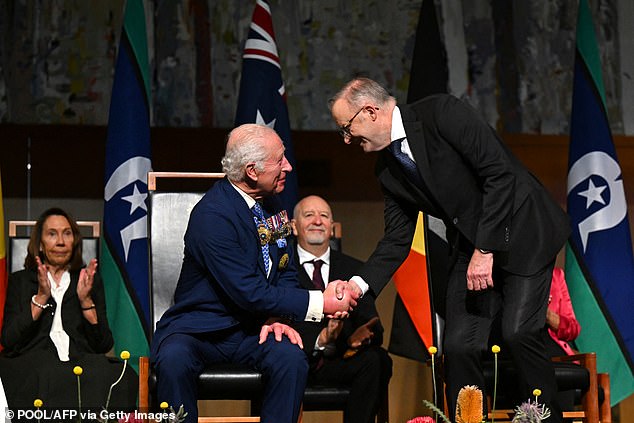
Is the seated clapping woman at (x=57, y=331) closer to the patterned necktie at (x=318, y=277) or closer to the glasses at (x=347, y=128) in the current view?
the patterned necktie at (x=318, y=277)

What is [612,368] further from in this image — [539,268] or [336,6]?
[336,6]

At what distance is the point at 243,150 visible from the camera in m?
2.81

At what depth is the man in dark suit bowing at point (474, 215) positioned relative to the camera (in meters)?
2.72

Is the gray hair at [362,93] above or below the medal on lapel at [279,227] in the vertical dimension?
above

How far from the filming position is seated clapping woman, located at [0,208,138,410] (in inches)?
135

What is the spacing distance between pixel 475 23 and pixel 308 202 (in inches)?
78.3

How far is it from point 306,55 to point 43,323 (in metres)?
2.10

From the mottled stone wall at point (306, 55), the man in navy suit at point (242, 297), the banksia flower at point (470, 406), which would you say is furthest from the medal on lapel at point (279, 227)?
the mottled stone wall at point (306, 55)

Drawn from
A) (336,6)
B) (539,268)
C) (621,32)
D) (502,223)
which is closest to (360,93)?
(502,223)

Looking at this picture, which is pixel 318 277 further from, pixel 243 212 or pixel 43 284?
pixel 43 284

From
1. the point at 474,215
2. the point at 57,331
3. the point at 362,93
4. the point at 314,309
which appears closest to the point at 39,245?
the point at 57,331

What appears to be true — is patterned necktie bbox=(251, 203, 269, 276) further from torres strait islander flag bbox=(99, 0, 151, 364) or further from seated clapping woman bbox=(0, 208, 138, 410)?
torres strait islander flag bbox=(99, 0, 151, 364)

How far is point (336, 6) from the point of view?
5.09 metres

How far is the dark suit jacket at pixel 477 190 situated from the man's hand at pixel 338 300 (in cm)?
36
